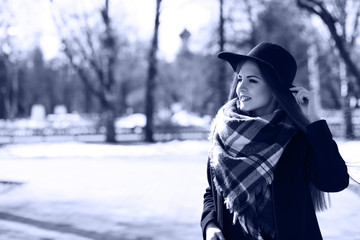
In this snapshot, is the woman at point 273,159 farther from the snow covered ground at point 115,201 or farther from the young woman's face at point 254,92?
the snow covered ground at point 115,201

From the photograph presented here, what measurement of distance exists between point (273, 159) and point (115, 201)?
7.10 meters

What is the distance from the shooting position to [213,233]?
2.17 metres

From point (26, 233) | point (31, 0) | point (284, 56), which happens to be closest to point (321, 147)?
point (284, 56)

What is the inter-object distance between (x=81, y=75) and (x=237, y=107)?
71.7 feet

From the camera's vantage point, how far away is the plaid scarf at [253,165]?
2041 mm

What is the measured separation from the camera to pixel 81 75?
23484 mm

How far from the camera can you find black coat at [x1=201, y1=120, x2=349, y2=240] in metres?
2.00

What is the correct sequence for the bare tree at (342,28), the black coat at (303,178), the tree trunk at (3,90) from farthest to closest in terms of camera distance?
the tree trunk at (3,90), the bare tree at (342,28), the black coat at (303,178)

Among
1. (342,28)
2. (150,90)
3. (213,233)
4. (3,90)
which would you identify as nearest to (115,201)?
(213,233)

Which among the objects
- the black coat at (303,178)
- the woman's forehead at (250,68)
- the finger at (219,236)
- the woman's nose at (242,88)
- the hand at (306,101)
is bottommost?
the finger at (219,236)

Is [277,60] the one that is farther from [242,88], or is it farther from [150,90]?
[150,90]

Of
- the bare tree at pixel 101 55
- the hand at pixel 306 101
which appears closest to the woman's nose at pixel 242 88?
the hand at pixel 306 101

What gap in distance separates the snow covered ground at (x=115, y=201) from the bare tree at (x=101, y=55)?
819 cm

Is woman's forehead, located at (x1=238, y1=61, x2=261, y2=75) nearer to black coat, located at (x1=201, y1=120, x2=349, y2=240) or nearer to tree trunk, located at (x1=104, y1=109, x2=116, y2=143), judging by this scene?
black coat, located at (x1=201, y1=120, x2=349, y2=240)
